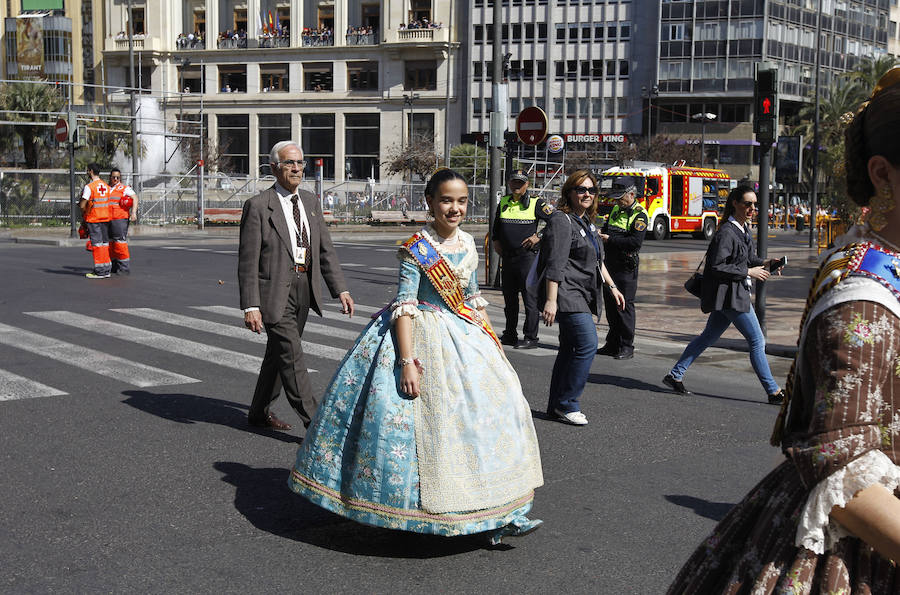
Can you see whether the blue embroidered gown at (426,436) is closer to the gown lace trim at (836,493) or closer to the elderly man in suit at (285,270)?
the elderly man in suit at (285,270)

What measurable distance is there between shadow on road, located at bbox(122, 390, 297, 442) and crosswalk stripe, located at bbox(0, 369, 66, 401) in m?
0.57

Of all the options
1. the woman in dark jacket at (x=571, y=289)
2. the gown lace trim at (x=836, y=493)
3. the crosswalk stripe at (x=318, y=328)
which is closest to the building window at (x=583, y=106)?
the crosswalk stripe at (x=318, y=328)

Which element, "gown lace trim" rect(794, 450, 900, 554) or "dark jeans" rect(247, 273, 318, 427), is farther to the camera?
"dark jeans" rect(247, 273, 318, 427)

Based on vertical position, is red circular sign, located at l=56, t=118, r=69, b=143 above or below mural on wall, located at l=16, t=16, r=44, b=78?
below

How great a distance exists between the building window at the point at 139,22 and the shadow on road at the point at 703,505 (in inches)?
2864

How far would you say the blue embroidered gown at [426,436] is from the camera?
4195 millimetres

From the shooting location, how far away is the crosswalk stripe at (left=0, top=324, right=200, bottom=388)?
835 centimetres

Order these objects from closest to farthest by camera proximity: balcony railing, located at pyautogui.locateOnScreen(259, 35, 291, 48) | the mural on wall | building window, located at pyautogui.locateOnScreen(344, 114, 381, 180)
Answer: building window, located at pyautogui.locateOnScreen(344, 114, 381, 180) < balcony railing, located at pyautogui.locateOnScreen(259, 35, 291, 48) < the mural on wall

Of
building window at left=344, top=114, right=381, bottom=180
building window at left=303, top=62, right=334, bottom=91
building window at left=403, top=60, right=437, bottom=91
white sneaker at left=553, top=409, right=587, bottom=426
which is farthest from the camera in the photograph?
building window at left=344, top=114, right=381, bottom=180

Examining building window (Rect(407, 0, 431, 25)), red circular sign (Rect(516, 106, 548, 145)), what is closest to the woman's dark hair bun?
red circular sign (Rect(516, 106, 548, 145))

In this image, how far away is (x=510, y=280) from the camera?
1117cm

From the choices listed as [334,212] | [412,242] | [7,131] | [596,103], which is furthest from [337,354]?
[596,103]

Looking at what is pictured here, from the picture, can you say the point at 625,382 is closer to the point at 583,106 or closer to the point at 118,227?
the point at 118,227

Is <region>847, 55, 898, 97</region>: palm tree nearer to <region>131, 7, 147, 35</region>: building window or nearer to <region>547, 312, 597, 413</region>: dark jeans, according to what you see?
<region>131, 7, 147, 35</region>: building window
